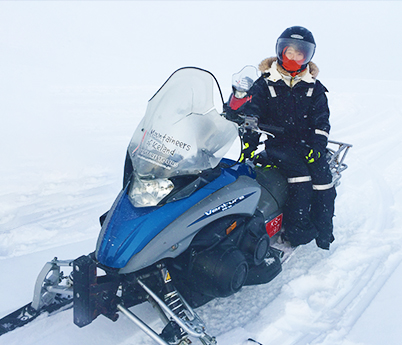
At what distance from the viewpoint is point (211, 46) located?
2219 centimetres

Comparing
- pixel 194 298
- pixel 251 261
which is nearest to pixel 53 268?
pixel 194 298

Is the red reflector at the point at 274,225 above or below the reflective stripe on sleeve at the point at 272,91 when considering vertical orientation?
below

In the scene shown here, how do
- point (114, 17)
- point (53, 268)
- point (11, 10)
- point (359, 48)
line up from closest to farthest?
point (53, 268) < point (11, 10) < point (114, 17) < point (359, 48)

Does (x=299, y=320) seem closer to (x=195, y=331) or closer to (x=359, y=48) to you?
(x=195, y=331)

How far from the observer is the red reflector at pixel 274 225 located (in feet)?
10.8

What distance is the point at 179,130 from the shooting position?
7.80ft

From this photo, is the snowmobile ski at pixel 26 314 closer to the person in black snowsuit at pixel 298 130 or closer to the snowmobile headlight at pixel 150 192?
the snowmobile headlight at pixel 150 192

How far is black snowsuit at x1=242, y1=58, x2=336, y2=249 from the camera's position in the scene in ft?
11.0

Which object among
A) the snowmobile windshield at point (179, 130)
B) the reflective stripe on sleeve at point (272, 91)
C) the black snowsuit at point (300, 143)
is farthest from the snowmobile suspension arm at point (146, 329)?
the reflective stripe on sleeve at point (272, 91)

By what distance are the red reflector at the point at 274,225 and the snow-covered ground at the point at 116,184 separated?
0.34 m

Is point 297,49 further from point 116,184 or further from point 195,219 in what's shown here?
point 116,184

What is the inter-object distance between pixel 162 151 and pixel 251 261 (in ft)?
3.26

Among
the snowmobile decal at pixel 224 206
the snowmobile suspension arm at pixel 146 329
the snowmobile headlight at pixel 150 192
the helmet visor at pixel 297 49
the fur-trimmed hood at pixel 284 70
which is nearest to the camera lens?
the snowmobile suspension arm at pixel 146 329

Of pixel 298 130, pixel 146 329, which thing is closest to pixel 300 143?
pixel 298 130
